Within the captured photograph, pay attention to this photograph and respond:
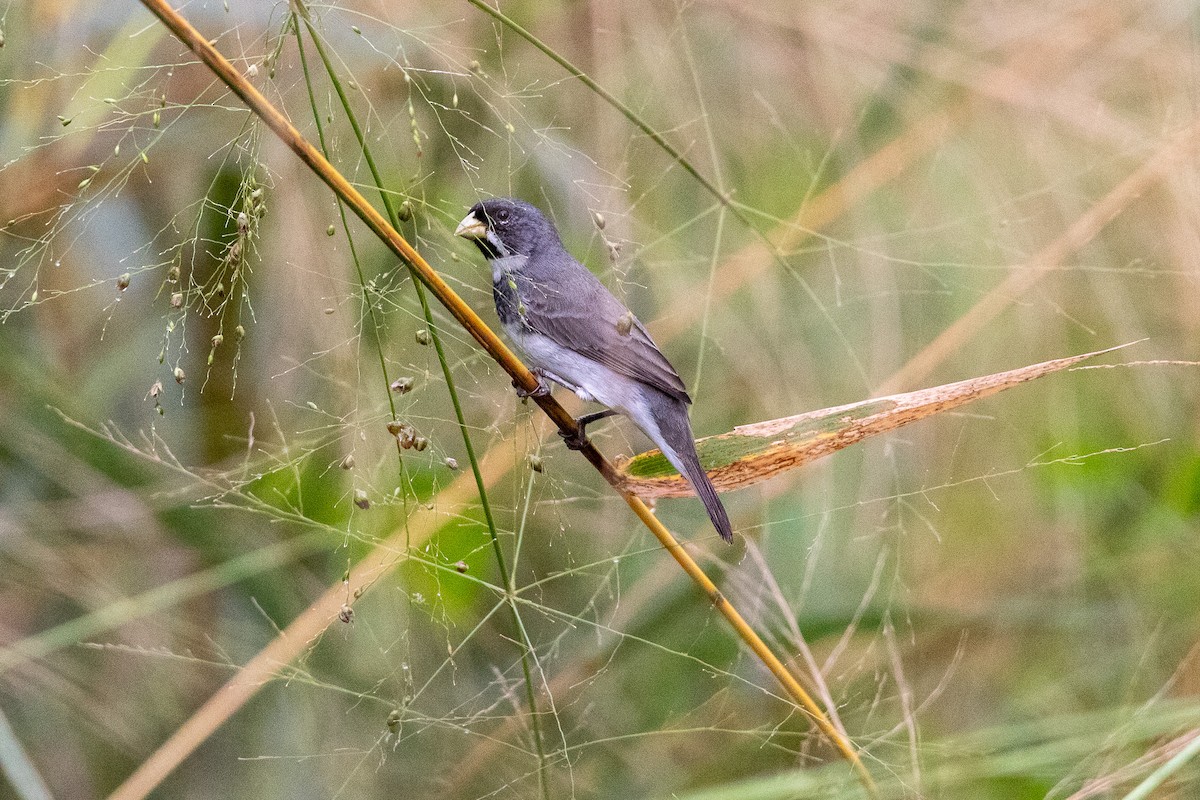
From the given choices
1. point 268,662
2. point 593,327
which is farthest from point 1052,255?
point 268,662

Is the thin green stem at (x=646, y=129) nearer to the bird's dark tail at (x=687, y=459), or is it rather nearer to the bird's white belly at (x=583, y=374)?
the bird's dark tail at (x=687, y=459)

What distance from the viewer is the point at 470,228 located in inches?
102

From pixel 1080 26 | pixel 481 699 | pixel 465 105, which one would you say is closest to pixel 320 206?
pixel 465 105

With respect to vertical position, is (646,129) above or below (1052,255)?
above

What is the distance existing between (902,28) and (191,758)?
241 centimetres

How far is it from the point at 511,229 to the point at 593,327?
357 millimetres

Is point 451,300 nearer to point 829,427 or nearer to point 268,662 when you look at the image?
point 829,427

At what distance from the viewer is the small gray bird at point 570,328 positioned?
8.34ft

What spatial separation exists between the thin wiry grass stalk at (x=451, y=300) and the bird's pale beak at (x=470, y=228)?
588 mm

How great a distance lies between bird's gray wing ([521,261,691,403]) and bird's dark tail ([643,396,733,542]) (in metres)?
0.10

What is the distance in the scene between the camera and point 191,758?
2.38 meters

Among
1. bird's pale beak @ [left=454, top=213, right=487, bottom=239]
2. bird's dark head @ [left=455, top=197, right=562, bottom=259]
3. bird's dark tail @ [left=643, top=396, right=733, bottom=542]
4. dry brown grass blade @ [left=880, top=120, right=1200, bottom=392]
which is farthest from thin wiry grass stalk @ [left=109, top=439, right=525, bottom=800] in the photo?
dry brown grass blade @ [left=880, top=120, right=1200, bottom=392]

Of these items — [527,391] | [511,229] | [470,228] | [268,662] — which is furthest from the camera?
[511,229]

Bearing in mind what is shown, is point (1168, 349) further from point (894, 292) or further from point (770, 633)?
point (770, 633)
